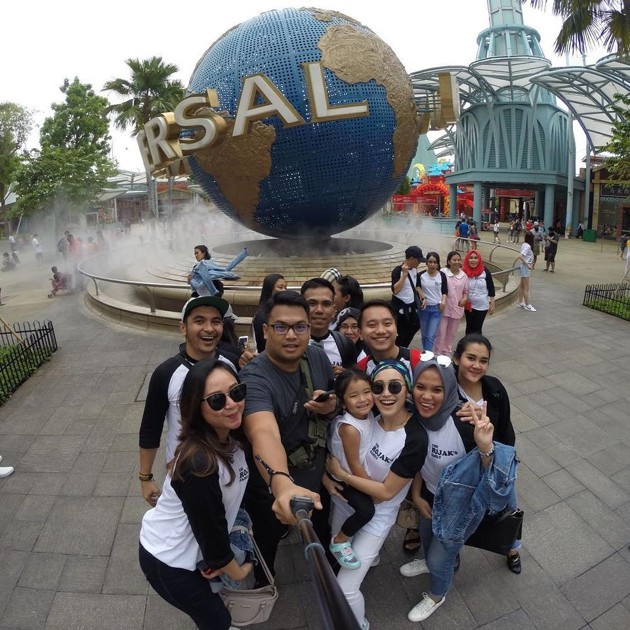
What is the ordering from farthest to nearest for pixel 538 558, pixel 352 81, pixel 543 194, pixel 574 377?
pixel 543 194
pixel 352 81
pixel 574 377
pixel 538 558

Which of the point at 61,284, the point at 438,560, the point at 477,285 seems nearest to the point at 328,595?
the point at 438,560

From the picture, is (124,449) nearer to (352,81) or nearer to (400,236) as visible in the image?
(352,81)

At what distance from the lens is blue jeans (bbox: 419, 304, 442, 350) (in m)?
5.62

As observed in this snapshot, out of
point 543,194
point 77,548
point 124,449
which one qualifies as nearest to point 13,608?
point 77,548

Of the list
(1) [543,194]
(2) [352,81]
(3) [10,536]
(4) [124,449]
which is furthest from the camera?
(1) [543,194]

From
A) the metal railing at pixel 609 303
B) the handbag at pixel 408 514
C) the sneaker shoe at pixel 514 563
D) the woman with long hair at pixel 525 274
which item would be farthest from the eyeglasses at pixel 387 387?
the metal railing at pixel 609 303

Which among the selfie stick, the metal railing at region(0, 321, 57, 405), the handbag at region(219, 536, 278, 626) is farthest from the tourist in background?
the metal railing at region(0, 321, 57, 405)

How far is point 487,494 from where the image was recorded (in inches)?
88.7

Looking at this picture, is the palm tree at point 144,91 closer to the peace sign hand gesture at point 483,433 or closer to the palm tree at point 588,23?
the palm tree at point 588,23

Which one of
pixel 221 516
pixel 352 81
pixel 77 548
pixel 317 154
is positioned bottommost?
pixel 77 548

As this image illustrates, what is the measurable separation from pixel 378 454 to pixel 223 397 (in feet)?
3.15

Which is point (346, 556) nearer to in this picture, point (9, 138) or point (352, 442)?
point (352, 442)

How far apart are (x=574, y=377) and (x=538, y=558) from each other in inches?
141

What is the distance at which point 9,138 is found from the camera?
28812mm
